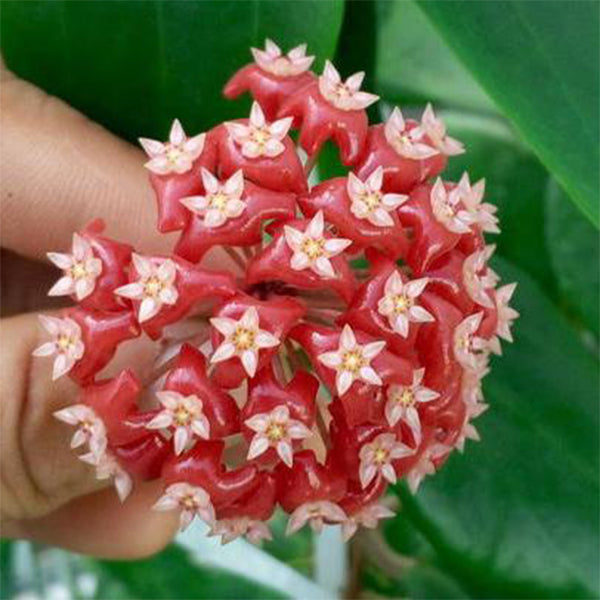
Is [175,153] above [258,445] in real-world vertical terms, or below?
above

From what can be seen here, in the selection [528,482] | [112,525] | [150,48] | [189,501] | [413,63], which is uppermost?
[150,48]

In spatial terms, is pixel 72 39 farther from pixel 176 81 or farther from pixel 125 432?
pixel 125 432

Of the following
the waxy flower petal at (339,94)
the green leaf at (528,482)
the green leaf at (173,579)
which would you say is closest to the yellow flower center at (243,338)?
the waxy flower petal at (339,94)

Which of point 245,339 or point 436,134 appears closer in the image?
point 245,339

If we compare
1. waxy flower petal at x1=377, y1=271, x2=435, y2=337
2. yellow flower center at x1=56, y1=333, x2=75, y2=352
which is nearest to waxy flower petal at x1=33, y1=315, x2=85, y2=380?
yellow flower center at x1=56, y1=333, x2=75, y2=352

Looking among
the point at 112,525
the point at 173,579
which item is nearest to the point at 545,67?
the point at 112,525

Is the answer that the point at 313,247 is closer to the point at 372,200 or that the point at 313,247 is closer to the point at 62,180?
the point at 372,200

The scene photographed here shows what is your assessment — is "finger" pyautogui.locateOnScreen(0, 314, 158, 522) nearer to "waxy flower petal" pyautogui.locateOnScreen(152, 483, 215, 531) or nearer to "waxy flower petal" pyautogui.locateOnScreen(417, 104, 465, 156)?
"waxy flower petal" pyautogui.locateOnScreen(152, 483, 215, 531)

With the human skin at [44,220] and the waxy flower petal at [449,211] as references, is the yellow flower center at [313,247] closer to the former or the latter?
the waxy flower petal at [449,211]
